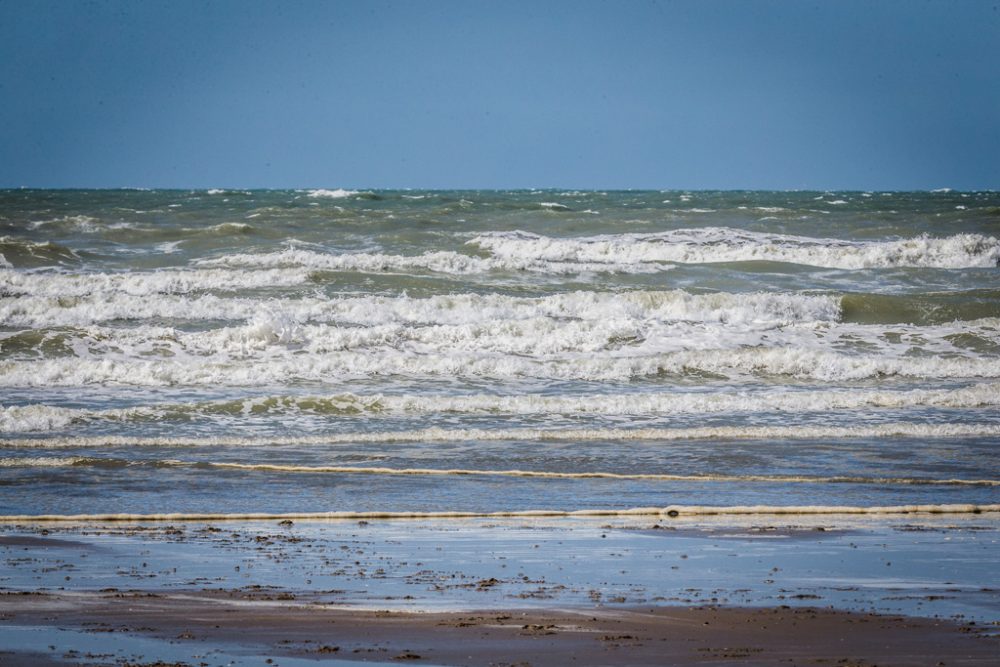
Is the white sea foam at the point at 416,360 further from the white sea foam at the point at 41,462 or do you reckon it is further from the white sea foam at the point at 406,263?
the white sea foam at the point at 406,263

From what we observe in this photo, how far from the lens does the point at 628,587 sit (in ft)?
20.1

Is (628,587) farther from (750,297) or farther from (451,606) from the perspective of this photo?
(750,297)

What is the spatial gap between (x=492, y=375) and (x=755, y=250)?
16880 millimetres

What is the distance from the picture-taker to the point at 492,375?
15.9 m

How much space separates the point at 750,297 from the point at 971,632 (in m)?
16.6

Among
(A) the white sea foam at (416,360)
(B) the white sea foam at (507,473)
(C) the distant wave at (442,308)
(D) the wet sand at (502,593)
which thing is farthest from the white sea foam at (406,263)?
(D) the wet sand at (502,593)

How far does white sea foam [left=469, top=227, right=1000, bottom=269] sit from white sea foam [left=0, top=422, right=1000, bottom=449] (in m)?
16.9

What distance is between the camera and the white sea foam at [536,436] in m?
11.8

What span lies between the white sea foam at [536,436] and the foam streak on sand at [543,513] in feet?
10.6

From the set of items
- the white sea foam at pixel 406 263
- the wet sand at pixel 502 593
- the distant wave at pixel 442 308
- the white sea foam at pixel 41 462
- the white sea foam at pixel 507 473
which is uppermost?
the white sea foam at pixel 406 263

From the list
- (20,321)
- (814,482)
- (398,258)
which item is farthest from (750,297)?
(20,321)

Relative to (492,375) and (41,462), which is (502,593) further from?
(492,375)

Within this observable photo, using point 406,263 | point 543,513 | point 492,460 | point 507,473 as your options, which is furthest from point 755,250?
point 543,513

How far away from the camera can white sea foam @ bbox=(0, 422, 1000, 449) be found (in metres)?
11.8
